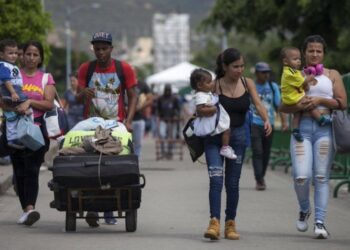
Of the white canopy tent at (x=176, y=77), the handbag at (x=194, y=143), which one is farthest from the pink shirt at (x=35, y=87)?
the white canopy tent at (x=176, y=77)

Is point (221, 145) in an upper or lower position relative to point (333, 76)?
lower

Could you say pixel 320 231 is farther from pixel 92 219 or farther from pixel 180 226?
pixel 92 219

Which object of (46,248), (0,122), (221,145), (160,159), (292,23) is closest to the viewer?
(46,248)

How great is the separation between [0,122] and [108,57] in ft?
6.25

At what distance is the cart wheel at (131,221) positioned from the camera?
10.4 metres

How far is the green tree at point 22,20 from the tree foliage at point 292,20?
305 inches

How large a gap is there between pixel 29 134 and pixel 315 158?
2801 millimetres

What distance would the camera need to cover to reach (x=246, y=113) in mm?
10219

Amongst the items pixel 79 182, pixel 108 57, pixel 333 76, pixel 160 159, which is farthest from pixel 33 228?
pixel 160 159

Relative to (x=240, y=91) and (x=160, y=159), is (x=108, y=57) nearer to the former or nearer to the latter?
(x=240, y=91)

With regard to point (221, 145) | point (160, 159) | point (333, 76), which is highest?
point (333, 76)

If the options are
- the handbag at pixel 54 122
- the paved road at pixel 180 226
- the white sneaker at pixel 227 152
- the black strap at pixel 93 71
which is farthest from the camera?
the handbag at pixel 54 122

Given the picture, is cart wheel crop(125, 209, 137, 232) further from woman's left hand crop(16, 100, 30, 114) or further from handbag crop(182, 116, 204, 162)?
woman's left hand crop(16, 100, 30, 114)

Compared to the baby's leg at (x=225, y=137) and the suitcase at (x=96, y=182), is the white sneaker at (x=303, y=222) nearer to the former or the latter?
the baby's leg at (x=225, y=137)
